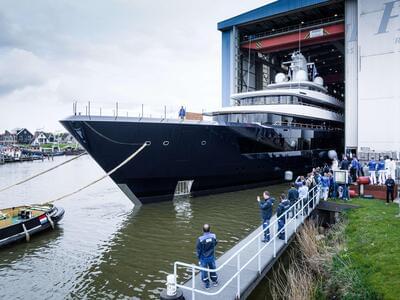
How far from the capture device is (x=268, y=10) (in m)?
29.3

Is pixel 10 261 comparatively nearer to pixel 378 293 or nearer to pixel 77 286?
pixel 77 286

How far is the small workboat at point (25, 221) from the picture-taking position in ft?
34.6

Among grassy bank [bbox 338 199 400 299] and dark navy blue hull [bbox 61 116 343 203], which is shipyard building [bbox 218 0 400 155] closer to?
dark navy blue hull [bbox 61 116 343 203]

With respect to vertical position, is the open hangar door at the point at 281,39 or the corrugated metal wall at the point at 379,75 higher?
the open hangar door at the point at 281,39

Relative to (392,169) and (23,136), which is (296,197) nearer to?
(392,169)

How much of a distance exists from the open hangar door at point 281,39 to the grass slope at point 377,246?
→ 2226cm

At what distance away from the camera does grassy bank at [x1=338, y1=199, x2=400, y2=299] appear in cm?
589

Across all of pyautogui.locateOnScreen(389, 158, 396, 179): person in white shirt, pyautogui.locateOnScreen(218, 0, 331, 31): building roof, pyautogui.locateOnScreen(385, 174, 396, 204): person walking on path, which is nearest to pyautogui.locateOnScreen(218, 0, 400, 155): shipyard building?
pyautogui.locateOnScreen(218, 0, 331, 31): building roof

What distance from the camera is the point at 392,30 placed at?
22.8 metres

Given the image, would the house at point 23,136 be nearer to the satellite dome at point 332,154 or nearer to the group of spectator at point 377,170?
the satellite dome at point 332,154

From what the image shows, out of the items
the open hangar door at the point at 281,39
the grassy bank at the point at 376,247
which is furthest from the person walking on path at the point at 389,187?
the open hangar door at the point at 281,39

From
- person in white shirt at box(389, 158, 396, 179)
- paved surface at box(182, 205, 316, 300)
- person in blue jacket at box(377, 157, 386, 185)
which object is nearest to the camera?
paved surface at box(182, 205, 316, 300)

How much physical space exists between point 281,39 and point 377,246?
2797 cm

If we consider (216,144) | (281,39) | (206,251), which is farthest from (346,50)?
(206,251)
